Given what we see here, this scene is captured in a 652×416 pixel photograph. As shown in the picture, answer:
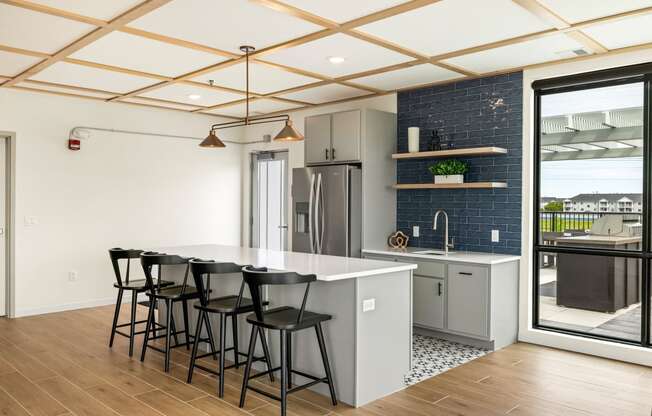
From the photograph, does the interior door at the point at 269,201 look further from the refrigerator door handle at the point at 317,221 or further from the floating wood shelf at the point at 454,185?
the floating wood shelf at the point at 454,185

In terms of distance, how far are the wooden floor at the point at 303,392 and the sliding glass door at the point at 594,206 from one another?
1.67 ft

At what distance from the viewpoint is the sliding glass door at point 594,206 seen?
448 centimetres

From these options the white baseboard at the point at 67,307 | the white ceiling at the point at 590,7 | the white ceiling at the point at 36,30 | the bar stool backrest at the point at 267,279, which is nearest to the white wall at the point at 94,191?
the white baseboard at the point at 67,307

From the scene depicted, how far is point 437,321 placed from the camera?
504cm

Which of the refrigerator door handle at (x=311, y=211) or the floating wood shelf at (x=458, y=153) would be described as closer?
the floating wood shelf at (x=458, y=153)

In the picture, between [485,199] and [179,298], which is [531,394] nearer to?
[485,199]

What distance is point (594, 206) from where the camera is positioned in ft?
15.6

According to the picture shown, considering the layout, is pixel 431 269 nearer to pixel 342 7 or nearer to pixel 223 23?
pixel 342 7

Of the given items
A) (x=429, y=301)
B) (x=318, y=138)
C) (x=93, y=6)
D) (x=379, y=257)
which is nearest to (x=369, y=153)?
(x=318, y=138)

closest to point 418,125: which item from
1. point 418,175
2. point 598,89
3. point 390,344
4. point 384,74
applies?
point 418,175

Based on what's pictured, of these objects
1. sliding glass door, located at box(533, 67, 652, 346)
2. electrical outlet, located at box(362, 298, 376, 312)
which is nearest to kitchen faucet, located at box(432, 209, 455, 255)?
sliding glass door, located at box(533, 67, 652, 346)

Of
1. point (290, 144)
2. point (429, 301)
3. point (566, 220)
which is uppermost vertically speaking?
point (290, 144)

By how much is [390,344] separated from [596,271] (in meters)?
2.29

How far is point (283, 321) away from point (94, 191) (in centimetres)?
425
